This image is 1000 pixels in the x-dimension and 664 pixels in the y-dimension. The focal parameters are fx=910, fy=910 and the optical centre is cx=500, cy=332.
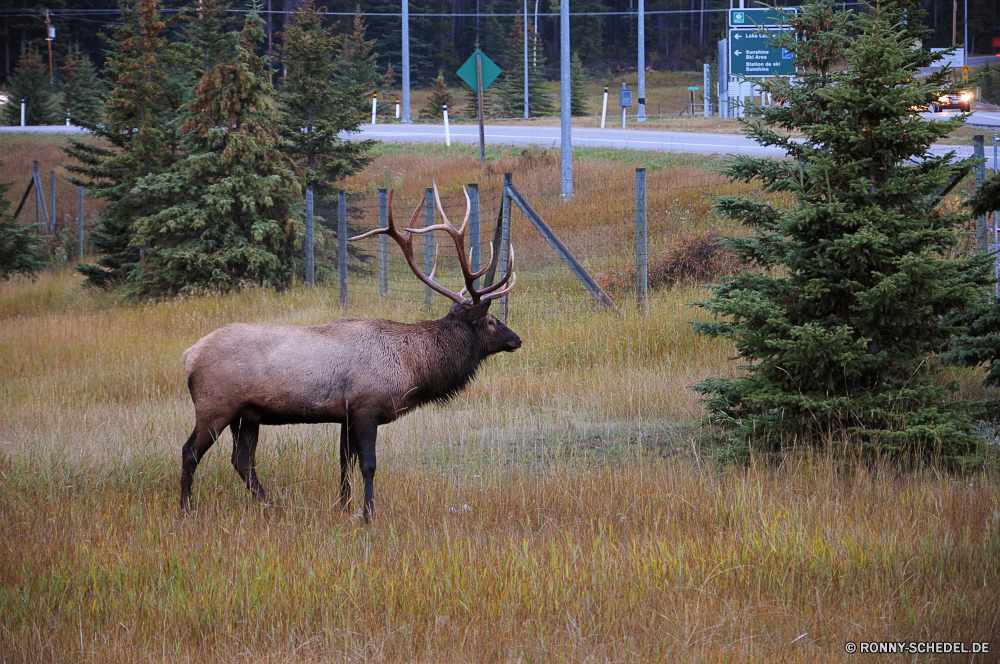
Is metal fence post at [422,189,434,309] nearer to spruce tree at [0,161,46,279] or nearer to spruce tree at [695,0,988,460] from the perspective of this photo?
spruce tree at [695,0,988,460]

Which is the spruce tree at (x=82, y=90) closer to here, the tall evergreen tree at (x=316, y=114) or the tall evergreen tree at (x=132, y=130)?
the tall evergreen tree at (x=132, y=130)

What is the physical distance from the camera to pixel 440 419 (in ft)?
26.9

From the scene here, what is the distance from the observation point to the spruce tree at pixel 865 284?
578cm

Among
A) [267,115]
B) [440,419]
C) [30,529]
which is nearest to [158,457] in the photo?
[30,529]

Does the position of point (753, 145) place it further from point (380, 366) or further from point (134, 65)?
point (380, 366)

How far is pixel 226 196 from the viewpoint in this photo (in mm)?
15086

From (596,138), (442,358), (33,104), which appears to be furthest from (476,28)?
(442,358)

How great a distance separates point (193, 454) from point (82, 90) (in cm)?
4145

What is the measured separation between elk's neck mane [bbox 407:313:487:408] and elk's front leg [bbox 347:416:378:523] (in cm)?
47

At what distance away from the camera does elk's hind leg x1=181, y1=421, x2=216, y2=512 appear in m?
5.72

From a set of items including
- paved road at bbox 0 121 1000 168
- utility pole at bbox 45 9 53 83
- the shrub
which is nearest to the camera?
the shrub

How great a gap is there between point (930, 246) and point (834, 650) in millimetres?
3246

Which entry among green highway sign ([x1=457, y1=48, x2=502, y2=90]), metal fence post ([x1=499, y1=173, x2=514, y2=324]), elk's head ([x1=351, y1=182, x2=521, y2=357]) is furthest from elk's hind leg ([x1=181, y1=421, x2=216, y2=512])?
green highway sign ([x1=457, y1=48, x2=502, y2=90])

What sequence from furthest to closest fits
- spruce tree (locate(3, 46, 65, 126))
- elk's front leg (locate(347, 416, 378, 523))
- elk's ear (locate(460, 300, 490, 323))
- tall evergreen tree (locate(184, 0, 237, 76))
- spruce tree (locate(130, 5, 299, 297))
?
1. spruce tree (locate(3, 46, 65, 126))
2. tall evergreen tree (locate(184, 0, 237, 76))
3. spruce tree (locate(130, 5, 299, 297))
4. elk's ear (locate(460, 300, 490, 323))
5. elk's front leg (locate(347, 416, 378, 523))
